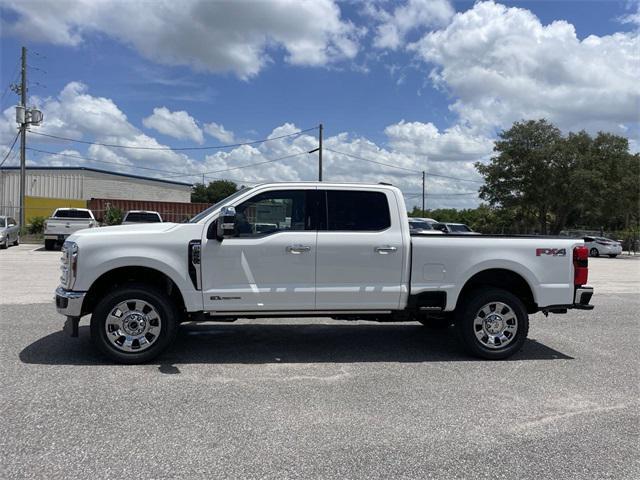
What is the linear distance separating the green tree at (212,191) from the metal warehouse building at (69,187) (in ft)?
124

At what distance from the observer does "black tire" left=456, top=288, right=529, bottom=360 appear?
6141mm

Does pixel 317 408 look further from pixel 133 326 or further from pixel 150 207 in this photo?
pixel 150 207

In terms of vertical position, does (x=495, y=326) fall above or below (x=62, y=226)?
below

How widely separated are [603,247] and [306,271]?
34.0m

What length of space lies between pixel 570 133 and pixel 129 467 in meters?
41.8

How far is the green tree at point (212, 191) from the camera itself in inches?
3920

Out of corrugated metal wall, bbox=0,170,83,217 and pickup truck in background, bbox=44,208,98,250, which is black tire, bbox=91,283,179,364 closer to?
pickup truck in background, bbox=44,208,98,250

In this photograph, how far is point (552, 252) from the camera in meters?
6.29

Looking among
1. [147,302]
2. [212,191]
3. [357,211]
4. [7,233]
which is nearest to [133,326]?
[147,302]

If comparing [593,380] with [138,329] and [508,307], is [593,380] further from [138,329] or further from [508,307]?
[138,329]

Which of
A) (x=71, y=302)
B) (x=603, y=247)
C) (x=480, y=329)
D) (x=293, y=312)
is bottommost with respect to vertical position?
(x=480, y=329)

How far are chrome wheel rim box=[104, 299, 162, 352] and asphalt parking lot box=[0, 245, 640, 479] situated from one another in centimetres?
26

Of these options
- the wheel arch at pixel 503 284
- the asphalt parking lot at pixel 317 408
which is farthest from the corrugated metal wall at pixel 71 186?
the wheel arch at pixel 503 284

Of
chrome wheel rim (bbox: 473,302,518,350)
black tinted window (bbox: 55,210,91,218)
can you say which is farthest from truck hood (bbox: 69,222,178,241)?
black tinted window (bbox: 55,210,91,218)
